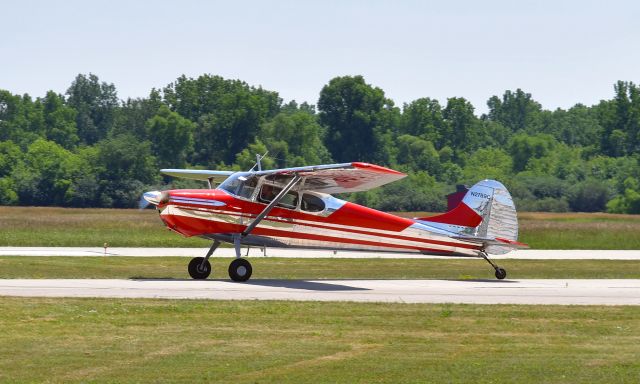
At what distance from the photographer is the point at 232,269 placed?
2353 cm

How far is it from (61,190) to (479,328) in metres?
63.3

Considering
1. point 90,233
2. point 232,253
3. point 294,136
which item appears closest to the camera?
point 232,253

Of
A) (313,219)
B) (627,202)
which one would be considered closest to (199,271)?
(313,219)

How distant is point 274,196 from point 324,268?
6.86 m

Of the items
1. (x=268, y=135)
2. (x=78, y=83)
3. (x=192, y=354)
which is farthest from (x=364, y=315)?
(x=78, y=83)

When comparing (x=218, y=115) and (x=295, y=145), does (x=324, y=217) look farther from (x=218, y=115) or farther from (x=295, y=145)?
(x=218, y=115)

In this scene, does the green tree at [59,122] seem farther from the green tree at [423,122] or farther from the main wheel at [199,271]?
the main wheel at [199,271]

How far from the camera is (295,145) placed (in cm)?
9581

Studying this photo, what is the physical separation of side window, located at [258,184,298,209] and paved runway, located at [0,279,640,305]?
67.8 inches

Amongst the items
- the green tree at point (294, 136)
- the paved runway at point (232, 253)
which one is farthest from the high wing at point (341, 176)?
the green tree at point (294, 136)

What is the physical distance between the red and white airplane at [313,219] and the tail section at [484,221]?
0.02m

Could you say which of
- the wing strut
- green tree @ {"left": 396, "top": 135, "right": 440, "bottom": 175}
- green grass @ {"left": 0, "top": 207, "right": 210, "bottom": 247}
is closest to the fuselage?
the wing strut

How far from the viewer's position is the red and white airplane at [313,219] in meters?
23.2

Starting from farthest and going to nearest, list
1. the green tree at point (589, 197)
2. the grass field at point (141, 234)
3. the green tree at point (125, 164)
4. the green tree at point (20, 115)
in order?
the green tree at point (20, 115)
the green tree at point (589, 197)
the green tree at point (125, 164)
the grass field at point (141, 234)
